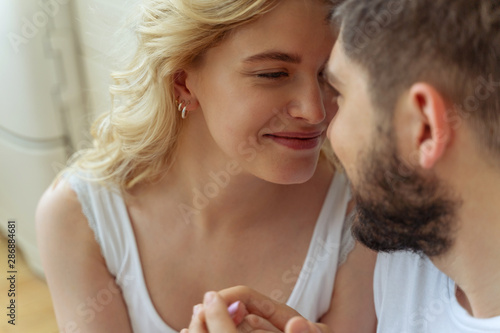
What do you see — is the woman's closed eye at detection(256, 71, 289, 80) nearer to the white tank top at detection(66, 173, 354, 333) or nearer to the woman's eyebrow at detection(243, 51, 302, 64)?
the woman's eyebrow at detection(243, 51, 302, 64)

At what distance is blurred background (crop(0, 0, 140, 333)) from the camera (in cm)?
194

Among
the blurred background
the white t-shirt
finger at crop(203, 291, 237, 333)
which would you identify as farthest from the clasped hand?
the blurred background

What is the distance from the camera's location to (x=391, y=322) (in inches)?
45.6

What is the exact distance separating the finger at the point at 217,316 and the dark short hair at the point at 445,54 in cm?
39

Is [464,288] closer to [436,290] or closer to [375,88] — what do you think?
[436,290]

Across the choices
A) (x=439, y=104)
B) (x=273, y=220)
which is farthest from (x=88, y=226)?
(x=439, y=104)

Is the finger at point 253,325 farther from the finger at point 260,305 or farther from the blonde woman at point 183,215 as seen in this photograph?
the blonde woman at point 183,215

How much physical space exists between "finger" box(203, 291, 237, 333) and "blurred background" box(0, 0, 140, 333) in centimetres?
109

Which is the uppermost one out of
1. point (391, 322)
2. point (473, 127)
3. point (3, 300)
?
point (473, 127)

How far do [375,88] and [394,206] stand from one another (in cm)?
19

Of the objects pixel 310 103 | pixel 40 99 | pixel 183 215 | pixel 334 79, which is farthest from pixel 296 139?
pixel 40 99

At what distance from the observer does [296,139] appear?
3.83ft

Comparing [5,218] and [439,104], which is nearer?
[439,104]

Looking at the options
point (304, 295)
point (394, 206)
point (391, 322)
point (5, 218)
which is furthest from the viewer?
point (5, 218)
